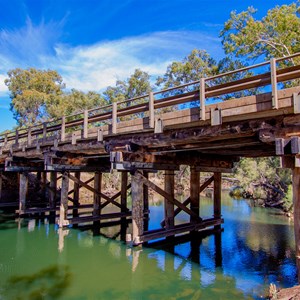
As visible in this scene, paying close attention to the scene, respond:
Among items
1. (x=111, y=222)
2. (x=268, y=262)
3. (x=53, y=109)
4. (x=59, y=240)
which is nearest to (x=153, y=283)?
(x=268, y=262)

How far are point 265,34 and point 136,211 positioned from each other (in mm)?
13031

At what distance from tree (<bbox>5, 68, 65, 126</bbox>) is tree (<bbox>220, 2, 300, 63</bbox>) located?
23.2 m

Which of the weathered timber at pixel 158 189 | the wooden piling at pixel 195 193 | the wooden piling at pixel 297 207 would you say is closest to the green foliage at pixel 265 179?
the wooden piling at pixel 195 193

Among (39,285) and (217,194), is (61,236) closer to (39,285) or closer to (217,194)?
(39,285)

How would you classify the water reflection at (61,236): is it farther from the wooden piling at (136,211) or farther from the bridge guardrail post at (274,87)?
the bridge guardrail post at (274,87)

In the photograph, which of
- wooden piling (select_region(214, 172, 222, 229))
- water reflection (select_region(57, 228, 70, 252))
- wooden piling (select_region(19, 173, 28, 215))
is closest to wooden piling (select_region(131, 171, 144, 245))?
water reflection (select_region(57, 228, 70, 252))

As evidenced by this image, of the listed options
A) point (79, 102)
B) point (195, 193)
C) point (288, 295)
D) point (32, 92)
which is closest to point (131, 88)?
point (79, 102)

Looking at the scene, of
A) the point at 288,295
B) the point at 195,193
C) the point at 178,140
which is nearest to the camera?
the point at 288,295

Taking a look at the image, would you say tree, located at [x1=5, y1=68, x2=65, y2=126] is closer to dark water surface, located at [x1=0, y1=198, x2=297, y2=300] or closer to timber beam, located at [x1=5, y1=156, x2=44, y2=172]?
timber beam, located at [x1=5, y1=156, x2=44, y2=172]

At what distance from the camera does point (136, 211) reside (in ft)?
29.2

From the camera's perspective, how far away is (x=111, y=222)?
14141 millimetres

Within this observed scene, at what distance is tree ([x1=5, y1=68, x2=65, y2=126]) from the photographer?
1332 inches

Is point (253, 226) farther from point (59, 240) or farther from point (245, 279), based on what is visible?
point (59, 240)

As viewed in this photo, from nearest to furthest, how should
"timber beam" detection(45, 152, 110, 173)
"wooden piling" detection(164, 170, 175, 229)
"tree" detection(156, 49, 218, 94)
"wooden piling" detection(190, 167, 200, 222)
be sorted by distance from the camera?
1. "wooden piling" detection(164, 170, 175, 229)
2. "wooden piling" detection(190, 167, 200, 222)
3. "timber beam" detection(45, 152, 110, 173)
4. "tree" detection(156, 49, 218, 94)
